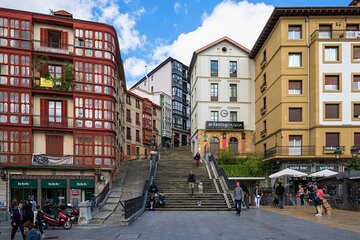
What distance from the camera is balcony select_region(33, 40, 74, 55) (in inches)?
1374

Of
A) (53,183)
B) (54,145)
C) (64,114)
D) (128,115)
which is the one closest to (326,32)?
(64,114)

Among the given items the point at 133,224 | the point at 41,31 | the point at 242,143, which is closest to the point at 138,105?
the point at 242,143

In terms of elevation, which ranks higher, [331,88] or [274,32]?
[274,32]

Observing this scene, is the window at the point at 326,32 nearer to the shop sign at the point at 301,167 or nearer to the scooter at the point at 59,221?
the shop sign at the point at 301,167

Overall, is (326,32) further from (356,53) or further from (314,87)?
(314,87)

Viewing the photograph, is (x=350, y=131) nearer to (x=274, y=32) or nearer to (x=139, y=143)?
(x=274, y=32)

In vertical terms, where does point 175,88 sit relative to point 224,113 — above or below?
above

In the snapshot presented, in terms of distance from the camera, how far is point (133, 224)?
19.3 metres

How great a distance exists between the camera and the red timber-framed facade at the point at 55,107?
33.6m

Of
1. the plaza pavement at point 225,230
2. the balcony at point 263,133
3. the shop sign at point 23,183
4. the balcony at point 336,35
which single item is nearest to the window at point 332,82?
the balcony at point 336,35

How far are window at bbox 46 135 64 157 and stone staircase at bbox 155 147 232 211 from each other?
7.86 metres

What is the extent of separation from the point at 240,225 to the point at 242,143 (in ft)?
105

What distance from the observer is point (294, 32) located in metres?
41.7

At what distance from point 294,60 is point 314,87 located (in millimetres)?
3305
